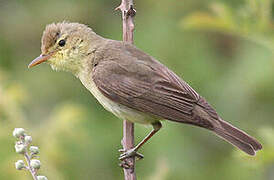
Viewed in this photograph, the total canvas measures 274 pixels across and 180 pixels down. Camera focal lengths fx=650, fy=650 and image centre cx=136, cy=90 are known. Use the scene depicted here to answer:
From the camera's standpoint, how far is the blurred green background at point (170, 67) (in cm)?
516

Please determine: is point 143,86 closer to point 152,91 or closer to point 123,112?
point 152,91

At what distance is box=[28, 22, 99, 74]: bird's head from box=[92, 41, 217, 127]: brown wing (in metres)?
0.23

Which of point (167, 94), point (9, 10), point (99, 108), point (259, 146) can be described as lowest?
point (259, 146)

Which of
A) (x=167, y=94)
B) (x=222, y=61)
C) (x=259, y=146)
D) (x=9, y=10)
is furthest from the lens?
(x=9, y=10)

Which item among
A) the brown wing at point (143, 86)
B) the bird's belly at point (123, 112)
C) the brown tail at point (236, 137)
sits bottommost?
the brown tail at point (236, 137)

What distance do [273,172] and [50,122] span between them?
2355mm

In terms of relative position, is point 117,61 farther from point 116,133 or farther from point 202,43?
point 202,43

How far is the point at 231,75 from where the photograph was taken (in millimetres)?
6348

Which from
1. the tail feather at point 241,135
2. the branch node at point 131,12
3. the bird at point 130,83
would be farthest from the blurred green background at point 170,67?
the branch node at point 131,12

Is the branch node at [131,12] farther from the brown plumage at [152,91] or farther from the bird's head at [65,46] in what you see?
the bird's head at [65,46]

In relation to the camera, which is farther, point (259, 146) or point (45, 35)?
point (45, 35)

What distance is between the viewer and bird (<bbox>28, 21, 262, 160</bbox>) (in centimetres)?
466

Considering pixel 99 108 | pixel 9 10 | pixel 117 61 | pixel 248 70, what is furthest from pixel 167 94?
pixel 9 10

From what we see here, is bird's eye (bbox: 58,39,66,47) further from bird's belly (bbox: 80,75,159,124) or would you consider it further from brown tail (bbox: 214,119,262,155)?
brown tail (bbox: 214,119,262,155)
